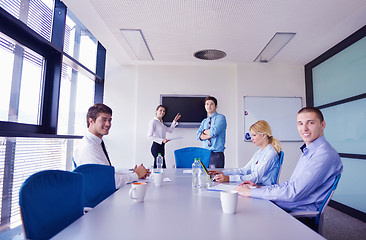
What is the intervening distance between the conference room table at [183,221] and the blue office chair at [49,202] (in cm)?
13

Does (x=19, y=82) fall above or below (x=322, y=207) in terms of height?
above

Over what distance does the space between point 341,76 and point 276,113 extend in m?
1.40

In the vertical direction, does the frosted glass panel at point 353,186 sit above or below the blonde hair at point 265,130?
below

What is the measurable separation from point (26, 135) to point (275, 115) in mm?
4478

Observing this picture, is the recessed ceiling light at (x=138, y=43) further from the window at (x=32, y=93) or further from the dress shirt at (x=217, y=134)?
the dress shirt at (x=217, y=134)

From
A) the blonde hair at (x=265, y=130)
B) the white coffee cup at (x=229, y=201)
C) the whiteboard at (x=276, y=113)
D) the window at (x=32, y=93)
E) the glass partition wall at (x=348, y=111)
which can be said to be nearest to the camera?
the white coffee cup at (x=229, y=201)

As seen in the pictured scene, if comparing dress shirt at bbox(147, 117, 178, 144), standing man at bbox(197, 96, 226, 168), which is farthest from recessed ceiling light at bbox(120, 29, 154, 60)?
standing man at bbox(197, 96, 226, 168)

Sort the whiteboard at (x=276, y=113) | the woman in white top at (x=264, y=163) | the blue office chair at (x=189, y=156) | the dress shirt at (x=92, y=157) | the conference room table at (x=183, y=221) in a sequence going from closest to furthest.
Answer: the conference room table at (x=183, y=221) → the dress shirt at (x=92, y=157) → the woman in white top at (x=264, y=163) → the blue office chair at (x=189, y=156) → the whiteboard at (x=276, y=113)

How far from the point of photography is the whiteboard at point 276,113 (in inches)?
192

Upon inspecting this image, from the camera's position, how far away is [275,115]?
490cm

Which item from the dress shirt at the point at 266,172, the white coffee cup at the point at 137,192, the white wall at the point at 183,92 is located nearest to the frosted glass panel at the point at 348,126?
the white wall at the point at 183,92

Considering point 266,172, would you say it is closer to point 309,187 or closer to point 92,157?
point 309,187

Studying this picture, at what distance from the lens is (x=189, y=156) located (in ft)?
10.3

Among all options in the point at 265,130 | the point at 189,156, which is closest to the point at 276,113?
the point at 189,156
